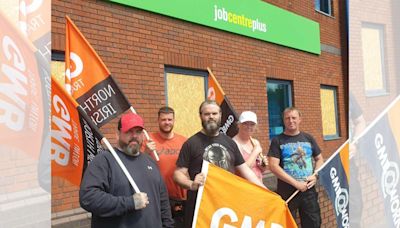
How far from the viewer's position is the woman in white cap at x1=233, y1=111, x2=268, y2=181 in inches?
186

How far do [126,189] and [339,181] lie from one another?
1.58 m

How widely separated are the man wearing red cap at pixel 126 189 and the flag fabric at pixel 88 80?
84 cm

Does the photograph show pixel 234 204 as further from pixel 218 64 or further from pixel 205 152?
pixel 218 64

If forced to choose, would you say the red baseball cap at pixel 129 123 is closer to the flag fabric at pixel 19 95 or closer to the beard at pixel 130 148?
the beard at pixel 130 148

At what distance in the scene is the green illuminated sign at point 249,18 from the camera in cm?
704

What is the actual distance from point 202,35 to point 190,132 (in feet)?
5.69

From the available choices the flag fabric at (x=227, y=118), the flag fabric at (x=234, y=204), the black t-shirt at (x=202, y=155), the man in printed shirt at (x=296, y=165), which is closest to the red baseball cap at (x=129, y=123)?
the flag fabric at (x=234, y=204)

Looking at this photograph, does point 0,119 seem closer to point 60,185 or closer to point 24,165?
point 24,165

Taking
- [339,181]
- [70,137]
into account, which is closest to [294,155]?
[339,181]

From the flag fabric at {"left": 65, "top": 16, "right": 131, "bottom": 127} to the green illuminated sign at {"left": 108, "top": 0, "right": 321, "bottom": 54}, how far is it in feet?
Result: 7.56

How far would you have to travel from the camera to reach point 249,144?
491 cm

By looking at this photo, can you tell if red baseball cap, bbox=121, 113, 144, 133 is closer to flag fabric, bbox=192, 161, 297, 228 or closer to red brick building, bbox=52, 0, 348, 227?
flag fabric, bbox=192, 161, 297, 228

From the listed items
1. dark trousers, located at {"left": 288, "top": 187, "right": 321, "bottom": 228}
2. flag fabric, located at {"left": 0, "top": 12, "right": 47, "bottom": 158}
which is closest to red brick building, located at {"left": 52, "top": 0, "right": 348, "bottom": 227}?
dark trousers, located at {"left": 288, "top": 187, "right": 321, "bottom": 228}

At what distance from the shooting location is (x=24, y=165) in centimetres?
192
